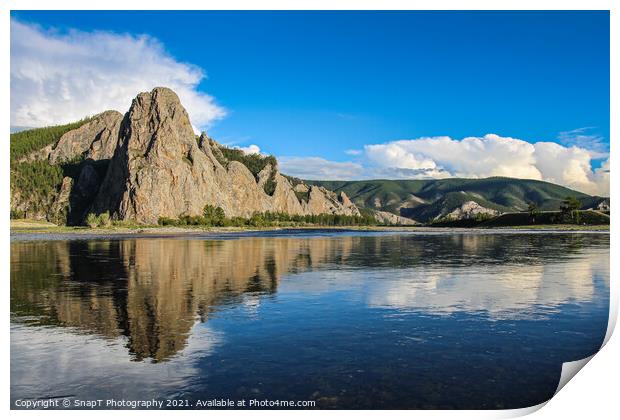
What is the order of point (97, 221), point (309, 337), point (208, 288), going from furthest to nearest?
point (97, 221) → point (208, 288) → point (309, 337)

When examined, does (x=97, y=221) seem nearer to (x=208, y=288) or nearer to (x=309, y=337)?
(x=208, y=288)

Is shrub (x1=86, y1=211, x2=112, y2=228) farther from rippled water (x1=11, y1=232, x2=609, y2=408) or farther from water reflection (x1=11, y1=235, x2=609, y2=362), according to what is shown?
rippled water (x1=11, y1=232, x2=609, y2=408)

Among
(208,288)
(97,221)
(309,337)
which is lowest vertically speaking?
(309,337)

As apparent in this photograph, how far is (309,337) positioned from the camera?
16.8m

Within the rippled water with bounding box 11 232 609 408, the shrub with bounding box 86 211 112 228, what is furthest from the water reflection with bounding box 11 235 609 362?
the shrub with bounding box 86 211 112 228

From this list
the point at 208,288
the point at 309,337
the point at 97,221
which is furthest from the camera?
the point at 97,221

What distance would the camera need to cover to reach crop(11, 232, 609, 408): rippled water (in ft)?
41.1

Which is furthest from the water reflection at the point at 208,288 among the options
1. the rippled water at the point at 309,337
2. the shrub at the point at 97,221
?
the shrub at the point at 97,221

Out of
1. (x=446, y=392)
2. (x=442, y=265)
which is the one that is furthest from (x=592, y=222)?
(x=446, y=392)

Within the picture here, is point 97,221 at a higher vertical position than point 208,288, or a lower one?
higher

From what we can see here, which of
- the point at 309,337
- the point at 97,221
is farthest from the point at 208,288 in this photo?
the point at 97,221

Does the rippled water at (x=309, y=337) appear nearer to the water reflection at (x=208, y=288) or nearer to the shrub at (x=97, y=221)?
the water reflection at (x=208, y=288)

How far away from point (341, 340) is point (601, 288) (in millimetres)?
18730
